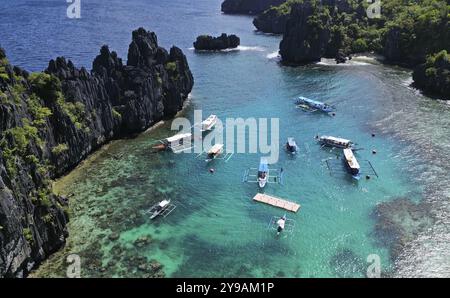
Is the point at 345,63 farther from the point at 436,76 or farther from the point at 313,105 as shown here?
the point at 313,105

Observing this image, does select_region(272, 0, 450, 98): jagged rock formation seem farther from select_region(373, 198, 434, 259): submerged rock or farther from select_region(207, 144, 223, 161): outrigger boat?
select_region(373, 198, 434, 259): submerged rock

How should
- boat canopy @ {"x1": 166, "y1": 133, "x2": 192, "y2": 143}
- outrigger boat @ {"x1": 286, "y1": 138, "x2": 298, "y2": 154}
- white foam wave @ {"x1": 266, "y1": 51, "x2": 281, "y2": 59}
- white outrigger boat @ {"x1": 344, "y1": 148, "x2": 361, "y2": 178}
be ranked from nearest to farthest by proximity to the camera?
white outrigger boat @ {"x1": 344, "y1": 148, "x2": 361, "y2": 178} < outrigger boat @ {"x1": 286, "y1": 138, "x2": 298, "y2": 154} < boat canopy @ {"x1": 166, "y1": 133, "x2": 192, "y2": 143} < white foam wave @ {"x1": 266, "y1": 51, "x2": 281, "y2": 59}

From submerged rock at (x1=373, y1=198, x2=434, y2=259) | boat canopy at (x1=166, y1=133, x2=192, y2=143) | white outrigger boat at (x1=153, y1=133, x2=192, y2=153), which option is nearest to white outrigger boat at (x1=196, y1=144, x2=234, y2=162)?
white outrigger boat at (x1=153, y1=133, x2=192, y2=153)

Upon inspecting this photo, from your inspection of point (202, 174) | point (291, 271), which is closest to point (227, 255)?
point (291, 271)

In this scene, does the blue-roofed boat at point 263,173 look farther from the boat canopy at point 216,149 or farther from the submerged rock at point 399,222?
the submerged rock at point 399,222

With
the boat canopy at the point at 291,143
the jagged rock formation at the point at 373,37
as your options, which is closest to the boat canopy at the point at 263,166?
the boat canopy at the point at 291,143
